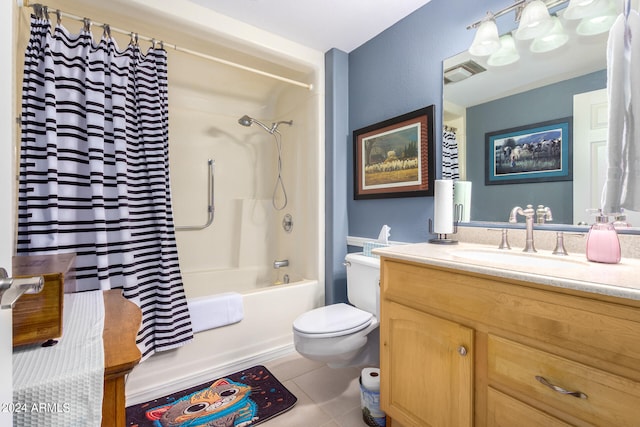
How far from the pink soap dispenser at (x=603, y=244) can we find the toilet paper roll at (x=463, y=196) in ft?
1.80

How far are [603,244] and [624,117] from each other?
0.42 m

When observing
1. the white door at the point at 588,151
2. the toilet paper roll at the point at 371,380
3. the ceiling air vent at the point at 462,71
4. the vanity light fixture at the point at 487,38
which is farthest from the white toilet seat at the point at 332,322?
the vanity light fixture at the point at 487,38

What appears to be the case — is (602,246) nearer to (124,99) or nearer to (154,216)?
(154,216)

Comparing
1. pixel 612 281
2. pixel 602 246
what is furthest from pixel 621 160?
pixel 612 281

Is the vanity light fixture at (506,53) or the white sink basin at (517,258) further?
the vanity light fixture at (506,53)

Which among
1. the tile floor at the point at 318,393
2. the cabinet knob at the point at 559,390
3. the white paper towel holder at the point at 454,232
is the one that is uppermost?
the white paper towel holder at the point at 454,232

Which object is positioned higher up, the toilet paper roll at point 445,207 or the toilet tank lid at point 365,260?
the toilet paper roll at point 445,207

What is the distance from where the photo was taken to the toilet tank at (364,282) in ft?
5.57

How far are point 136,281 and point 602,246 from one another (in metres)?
2.01

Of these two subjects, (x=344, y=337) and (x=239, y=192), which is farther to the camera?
(x=239, y=192)

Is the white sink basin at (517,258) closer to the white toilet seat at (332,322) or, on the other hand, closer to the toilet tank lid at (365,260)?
the toilet tank lid at (365,260)

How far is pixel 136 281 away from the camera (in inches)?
59.9

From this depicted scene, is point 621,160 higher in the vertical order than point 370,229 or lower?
higher

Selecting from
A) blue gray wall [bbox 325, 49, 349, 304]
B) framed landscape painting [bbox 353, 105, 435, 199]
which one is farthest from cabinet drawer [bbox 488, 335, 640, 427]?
blue gray wall [bbox 325, 49, 349, 304]
